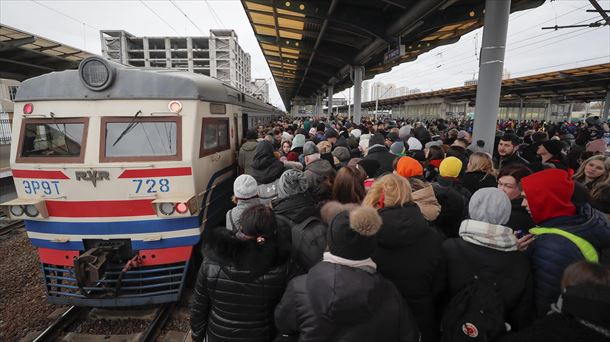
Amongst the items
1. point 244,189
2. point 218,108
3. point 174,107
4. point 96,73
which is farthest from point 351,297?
point 218,108

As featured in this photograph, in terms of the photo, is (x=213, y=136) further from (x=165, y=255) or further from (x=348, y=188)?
(x=348, y=188)

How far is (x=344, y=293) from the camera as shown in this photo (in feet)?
5.14

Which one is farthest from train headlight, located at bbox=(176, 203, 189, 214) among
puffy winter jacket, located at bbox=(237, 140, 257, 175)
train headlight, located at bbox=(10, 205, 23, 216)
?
puffy winter jacket, located at bbox=(237, 140, 257, 175)

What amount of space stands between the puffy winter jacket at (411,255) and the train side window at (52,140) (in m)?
3.85

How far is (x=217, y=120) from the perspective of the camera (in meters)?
5.24

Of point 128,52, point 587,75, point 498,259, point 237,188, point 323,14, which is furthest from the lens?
point 128,52

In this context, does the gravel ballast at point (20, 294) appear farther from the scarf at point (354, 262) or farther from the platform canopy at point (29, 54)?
the platform canopy at point (29, 54)

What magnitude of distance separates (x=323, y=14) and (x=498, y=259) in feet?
30.9

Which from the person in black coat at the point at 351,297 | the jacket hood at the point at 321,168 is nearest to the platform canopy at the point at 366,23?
the jacket hood at the point at 321,168

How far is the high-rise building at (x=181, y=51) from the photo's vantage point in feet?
255

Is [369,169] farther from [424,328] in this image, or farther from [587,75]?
[587,75]

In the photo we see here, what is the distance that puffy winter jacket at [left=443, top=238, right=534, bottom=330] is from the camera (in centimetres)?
206

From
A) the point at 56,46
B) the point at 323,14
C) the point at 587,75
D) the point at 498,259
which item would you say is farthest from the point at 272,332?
the point at 587,75

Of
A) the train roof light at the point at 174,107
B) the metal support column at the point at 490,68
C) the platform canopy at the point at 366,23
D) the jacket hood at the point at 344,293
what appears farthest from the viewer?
the platform canopy at the point at 366,23
